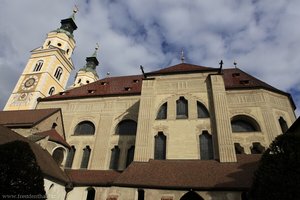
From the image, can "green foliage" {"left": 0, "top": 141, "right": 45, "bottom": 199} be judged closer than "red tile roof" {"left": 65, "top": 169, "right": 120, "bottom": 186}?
Yes

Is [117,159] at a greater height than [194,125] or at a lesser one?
lesser

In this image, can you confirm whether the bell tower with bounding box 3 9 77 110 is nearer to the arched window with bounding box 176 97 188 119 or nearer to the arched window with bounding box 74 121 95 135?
the arched window with bounding box 74 121 95 135

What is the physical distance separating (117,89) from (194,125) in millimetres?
10493

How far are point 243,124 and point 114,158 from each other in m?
10.9

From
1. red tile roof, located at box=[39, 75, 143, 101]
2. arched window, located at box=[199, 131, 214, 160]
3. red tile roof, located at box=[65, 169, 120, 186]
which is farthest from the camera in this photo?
red tile roof, located at box=[39, 75, 143, 101]

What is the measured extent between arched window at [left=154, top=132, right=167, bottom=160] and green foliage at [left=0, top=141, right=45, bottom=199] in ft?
27.2

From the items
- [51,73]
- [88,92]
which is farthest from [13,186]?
[51,73]

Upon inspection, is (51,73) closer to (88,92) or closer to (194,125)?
(88,92)

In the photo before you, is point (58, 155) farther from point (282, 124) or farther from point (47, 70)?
point (47, 70)

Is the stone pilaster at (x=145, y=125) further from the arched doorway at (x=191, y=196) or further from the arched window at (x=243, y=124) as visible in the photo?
the arched window at (x=243, y=124)

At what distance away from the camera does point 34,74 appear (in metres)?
33.6

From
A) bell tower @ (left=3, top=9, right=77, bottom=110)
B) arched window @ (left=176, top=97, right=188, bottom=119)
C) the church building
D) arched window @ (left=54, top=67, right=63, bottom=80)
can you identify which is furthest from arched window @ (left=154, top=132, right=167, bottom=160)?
arched window @ (left=54, top=67, right=63, bottom=80)

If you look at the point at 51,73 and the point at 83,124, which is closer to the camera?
the point at 83,124

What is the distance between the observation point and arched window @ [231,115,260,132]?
1888cm
